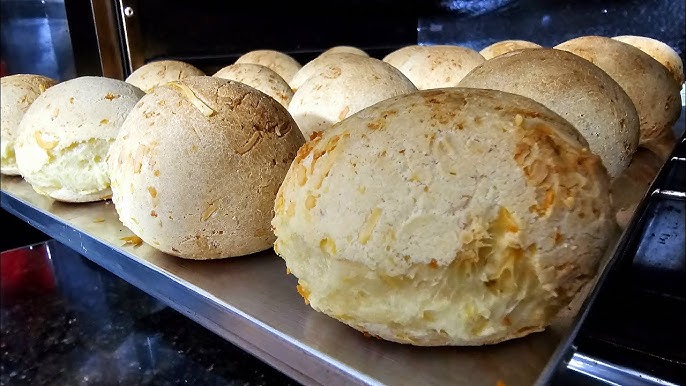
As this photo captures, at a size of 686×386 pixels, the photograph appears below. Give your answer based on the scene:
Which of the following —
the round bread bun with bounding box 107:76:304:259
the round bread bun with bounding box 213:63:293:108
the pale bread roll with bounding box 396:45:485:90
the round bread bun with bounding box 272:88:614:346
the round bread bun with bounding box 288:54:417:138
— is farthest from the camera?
the pale bread roll with bounding box 396:45:485:90

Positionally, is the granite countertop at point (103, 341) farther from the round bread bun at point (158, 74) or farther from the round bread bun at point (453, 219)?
the round bread bun at point (158, 74)

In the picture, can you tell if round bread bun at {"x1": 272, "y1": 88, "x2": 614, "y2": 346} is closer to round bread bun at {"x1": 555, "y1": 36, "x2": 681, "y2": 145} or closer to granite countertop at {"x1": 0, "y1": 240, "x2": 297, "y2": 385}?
granite countertop at {"x1": 0, "y1": 240, "x2": 297, "y2": 385}

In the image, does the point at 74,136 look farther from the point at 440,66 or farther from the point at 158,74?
the point at 440,66

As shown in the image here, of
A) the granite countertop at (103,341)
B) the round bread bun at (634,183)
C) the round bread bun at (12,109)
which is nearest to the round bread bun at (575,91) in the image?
the round bread bun at (634,183)

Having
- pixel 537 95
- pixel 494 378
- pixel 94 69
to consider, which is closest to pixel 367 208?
pixel 494 378

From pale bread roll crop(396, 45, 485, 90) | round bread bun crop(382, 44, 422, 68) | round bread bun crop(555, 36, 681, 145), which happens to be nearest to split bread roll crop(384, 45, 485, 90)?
pale bread roll crop(396, 45, 485, 90)

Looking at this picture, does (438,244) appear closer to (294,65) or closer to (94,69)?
(294,65)
